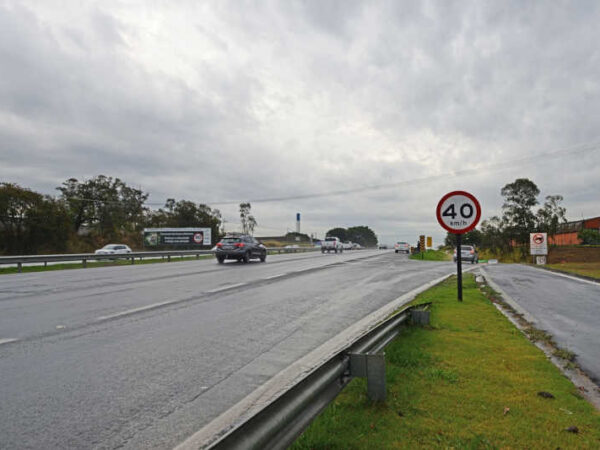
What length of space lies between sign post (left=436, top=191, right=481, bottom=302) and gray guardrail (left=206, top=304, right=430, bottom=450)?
5.62m

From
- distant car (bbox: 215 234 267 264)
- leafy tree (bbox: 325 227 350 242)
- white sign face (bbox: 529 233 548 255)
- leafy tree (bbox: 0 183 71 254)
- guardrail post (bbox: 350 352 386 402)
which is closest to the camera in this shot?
guardrail post (bbox: 350 352 386 402)

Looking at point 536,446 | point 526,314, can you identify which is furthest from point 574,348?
point 536,446

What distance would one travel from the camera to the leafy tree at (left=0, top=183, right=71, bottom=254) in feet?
162

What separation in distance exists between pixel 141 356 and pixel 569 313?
7.94 meters

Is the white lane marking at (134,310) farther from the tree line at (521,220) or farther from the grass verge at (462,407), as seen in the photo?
the tree line at (521,220)

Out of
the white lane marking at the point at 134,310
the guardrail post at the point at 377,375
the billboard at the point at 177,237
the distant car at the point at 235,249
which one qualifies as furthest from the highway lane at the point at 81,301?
the billboard at the point at 177,237

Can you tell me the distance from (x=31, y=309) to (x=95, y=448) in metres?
6.81

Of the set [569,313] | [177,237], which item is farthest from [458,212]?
[177,237]

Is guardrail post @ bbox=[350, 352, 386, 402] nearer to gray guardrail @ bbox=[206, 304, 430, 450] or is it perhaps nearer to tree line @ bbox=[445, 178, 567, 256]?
gray guardrail @ bbox=[206, 304, 430, 450]

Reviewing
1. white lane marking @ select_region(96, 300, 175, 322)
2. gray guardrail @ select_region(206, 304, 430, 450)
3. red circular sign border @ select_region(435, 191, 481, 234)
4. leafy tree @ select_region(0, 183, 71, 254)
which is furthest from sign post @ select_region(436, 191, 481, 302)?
leafy tree @ select_region(0, 183, 71, 254)

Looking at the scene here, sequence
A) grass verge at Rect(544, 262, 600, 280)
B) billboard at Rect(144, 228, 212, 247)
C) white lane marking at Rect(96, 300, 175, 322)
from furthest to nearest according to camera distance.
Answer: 1. billboard at Rect(144, 228, 212, 247)
2. grass verge at Rect(544, 262, 600, 280)
3. white lane marking at Rect(96, 300, 175, 322)

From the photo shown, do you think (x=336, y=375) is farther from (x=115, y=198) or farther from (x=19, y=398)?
(x=115, y=198)

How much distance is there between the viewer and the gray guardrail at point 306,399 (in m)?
2.15

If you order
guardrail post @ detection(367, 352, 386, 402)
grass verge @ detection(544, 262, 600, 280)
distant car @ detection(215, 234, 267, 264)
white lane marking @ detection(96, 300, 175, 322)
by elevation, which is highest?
distant car @ detection(215, 234, 267, 264)
